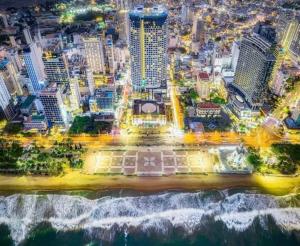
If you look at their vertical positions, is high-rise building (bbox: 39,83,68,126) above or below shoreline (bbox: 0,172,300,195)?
above

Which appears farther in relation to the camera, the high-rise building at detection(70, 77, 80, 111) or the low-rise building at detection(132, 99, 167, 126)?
the high-rise building at detection(70, 77, 80, 111)

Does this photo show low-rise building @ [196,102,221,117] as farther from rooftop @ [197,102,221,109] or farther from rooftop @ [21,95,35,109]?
rooftop @ [21,95,35,109]

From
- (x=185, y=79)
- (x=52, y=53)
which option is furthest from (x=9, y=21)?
(x=185, y=79)

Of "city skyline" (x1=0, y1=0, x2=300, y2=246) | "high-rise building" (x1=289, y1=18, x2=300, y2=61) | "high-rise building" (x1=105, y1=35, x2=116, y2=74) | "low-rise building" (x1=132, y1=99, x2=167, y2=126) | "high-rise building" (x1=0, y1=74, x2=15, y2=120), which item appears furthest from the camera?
"high-rise building" (x1=289, y1=18, x2=300, y2=61)

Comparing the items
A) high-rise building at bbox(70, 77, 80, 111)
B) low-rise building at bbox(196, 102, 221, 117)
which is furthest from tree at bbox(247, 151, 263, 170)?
high-rise building at bbox(70, 77, 80, 111)

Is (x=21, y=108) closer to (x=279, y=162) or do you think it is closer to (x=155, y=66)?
(x=155, y=66)

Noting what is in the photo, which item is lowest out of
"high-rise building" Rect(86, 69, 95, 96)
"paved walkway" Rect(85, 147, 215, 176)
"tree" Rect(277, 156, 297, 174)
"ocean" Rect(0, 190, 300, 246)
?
"ocean" Rect(0, 190, 300, 246)

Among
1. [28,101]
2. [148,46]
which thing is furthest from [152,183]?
[28,101]
